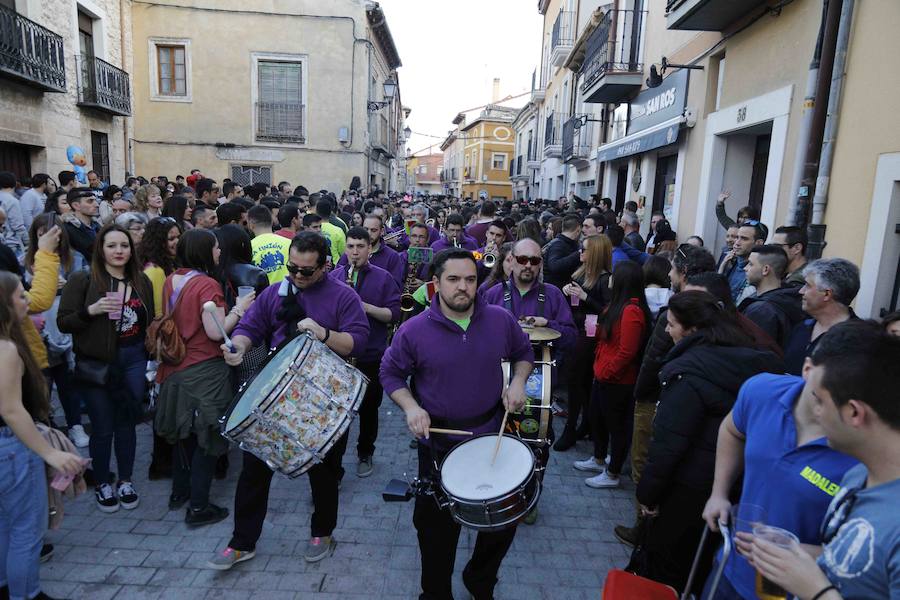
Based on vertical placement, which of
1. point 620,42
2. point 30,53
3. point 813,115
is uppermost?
point 620,42

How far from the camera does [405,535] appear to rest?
3807 millimetres

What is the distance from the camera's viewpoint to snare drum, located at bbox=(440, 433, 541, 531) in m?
2.57

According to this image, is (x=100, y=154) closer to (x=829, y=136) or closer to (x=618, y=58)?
(x=618, y=58)

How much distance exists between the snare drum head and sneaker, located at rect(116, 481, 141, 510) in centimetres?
257

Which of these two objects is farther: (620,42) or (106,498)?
(620,42)

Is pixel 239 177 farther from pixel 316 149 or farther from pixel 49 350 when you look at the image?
pixel 49 350

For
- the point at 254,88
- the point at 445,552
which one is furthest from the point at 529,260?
the point at 254,88

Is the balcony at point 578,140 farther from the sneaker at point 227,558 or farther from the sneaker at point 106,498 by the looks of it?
the sneaker at point 227,558

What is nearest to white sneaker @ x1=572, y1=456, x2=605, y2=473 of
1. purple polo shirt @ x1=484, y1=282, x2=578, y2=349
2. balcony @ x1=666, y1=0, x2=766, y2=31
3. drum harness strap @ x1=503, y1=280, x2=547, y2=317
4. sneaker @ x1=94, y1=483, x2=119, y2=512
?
purple polo shirt @ x1=484, y1=282, x2=578, y2=349

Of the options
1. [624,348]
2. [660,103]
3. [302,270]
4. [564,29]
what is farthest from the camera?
[564,29]

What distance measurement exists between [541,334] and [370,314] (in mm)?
1470

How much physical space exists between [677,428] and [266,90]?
20.8 meters

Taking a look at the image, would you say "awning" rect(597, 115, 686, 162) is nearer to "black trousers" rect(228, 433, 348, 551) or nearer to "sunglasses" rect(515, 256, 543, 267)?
"sunglasses" rect(515, 256, 543, 267)

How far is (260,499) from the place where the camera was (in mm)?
3428
